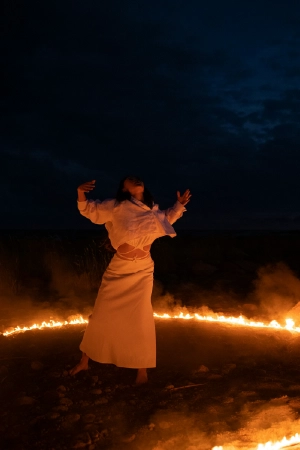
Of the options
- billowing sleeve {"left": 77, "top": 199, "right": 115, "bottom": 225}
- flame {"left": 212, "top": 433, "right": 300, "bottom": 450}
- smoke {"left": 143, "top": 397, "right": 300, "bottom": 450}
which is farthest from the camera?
billowing sleeve {"left": 77, "top": 199, "right": 115, "bottom": 225}

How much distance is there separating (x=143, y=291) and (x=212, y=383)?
3.71 feet

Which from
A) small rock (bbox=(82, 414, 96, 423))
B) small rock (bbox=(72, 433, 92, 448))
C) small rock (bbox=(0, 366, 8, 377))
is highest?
small rock (bbox=(0, 366, 8, 377))

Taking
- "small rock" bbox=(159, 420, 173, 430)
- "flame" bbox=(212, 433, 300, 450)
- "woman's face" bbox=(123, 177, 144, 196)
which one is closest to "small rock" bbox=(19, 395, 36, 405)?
"small rock" bbox=(159, 420, 173, 430)

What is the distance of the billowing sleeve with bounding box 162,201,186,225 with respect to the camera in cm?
527

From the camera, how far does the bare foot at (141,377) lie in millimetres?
4945

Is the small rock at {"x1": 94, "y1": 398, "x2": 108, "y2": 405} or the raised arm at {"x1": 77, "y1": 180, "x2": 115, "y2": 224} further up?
the raised arm at {"x1": 77, "y1": 180, "x2": 115, "y2": 224}

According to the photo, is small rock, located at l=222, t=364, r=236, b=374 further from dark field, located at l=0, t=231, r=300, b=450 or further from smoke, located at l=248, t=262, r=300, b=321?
smoke, located at l=248, t=262, r=300, b=321

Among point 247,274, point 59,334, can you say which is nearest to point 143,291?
point 59,334

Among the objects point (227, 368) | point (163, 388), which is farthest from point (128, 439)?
point (227, 368)

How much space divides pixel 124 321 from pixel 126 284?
373mm

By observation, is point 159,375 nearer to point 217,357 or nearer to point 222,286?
point 217,357

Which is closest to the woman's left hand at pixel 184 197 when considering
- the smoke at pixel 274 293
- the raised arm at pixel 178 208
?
the raised arm at pixel 178 208

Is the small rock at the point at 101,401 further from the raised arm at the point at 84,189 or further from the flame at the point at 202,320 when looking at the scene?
the flame at the point at 202,320

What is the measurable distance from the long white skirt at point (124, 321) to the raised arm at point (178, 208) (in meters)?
0.52
